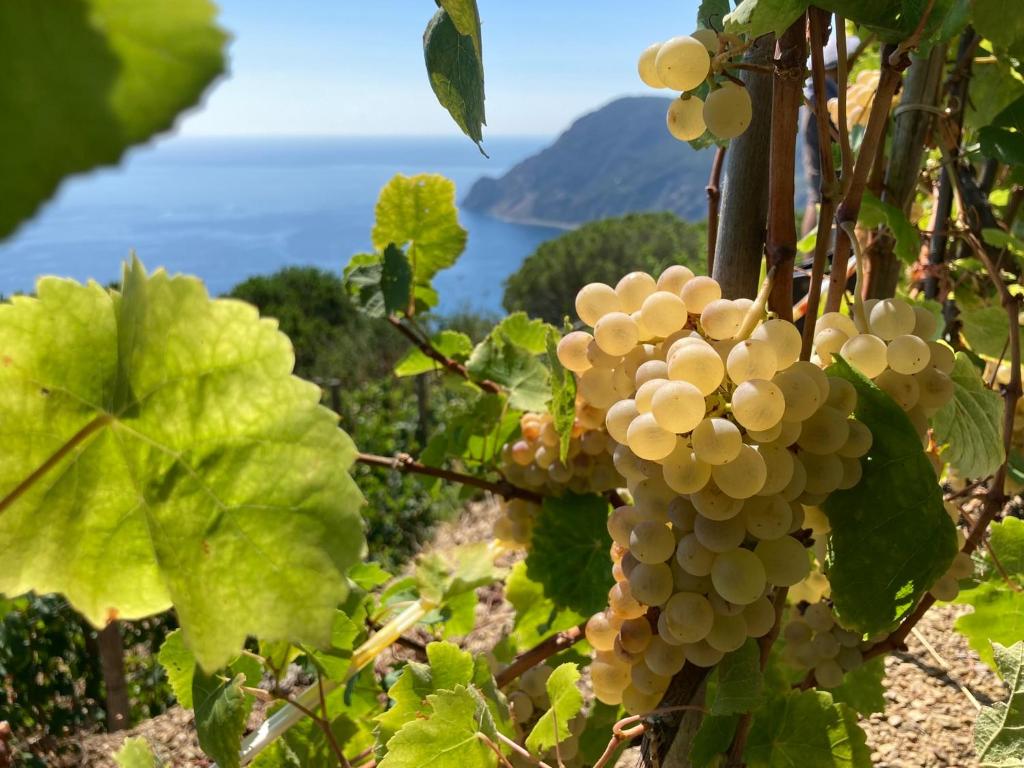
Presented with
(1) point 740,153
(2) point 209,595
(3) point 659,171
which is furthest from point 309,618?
(3) point 659,171

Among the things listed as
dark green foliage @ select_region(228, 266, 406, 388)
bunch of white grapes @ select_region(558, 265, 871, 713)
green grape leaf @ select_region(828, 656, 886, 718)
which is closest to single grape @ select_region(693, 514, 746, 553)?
bunch of white grapes @ select_region(558, 265, 871, 713)

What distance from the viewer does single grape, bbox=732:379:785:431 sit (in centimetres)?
38

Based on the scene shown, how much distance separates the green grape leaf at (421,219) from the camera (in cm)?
91

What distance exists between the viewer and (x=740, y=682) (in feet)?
1.51

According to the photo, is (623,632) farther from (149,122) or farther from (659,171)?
(659,171)

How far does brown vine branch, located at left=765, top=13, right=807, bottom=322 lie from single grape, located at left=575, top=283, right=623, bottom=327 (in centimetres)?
10

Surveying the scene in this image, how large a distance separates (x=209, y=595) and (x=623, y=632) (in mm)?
274

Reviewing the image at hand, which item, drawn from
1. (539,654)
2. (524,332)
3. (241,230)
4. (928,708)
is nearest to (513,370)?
Result: (524,332)

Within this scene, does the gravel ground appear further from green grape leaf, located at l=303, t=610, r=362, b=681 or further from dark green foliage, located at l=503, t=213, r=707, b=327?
dark green foliage, located at l=503, t=213, r=707, b=327

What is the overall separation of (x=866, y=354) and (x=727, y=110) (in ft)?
0.49

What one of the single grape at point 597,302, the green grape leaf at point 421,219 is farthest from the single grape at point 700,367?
the green grape leaf at point 421,219

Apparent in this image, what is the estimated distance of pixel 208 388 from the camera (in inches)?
12.1

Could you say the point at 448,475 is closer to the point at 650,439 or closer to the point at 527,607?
the point at 527,607

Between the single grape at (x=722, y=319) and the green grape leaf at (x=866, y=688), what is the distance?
49cm
